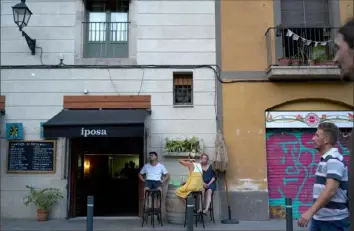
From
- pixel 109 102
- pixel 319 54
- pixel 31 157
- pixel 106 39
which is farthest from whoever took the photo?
pixel 106 39

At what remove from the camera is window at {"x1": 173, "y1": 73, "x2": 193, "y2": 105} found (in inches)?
450

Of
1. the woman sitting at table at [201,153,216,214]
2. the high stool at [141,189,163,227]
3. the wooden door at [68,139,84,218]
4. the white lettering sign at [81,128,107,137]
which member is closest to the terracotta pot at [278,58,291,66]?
the woman sitting at table at [201,153,216,214]

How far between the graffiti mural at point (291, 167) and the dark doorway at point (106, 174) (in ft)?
12.2

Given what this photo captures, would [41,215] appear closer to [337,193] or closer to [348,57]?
[337,193]

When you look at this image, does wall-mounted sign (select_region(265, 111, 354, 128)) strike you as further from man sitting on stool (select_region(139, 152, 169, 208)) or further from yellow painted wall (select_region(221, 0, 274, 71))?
man sitting on stool (select_region(139, 152, 169, 208))

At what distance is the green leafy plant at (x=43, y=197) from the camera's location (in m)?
10.4

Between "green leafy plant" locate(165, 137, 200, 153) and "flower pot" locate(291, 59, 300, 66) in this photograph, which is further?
"flower pot" locate(291, 59, 300, 66)

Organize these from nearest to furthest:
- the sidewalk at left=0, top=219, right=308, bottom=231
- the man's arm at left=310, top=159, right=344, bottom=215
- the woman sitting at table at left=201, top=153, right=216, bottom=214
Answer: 1. the man's arm at left=310, top=159, right=344, bottom=215
2. the sidewalk at left=0, top=219, right=308, bottom=231
3. the woman sitting at table at left=201, top=153, right=216, bottom=214

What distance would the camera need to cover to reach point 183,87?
11.5 m

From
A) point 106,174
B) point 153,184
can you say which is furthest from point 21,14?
point 153,184

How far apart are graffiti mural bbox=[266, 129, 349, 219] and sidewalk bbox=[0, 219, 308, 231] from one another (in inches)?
29.3

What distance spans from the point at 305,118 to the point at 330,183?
7.72m

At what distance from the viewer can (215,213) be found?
10703 millimetres

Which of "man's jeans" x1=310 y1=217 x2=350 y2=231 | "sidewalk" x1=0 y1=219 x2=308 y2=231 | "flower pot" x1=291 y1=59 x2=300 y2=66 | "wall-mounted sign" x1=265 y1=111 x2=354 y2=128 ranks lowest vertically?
"sidewalk" x1=0 y1=219 x2=308 y2=231
